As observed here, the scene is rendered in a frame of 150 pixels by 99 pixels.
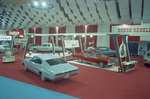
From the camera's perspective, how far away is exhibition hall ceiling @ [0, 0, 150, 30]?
565 inches

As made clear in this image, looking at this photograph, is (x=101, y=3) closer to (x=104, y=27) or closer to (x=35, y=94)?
(x=104, y=27)

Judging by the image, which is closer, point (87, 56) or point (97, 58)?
point (97, 58)

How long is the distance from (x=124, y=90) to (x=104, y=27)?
1682 cm

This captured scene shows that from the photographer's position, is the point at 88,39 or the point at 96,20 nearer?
the point at 96,20

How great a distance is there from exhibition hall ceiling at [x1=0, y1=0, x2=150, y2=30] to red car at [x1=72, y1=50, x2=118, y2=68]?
7.30 meters

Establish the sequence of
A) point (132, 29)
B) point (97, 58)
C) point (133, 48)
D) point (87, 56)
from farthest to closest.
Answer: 1. point (133, 48)
2. point (87, 56)
3. point (97, 58)
4. point (132, 29)

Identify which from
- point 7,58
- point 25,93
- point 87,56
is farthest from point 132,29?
point 7,58

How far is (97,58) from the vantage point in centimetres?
954

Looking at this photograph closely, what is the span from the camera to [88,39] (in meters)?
22.2

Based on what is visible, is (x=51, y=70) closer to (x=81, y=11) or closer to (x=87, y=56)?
(x=87, y=56)

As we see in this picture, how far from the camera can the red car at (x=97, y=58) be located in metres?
9.02

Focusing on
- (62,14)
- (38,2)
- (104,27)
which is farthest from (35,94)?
(104,27)

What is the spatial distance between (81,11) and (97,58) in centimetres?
1064

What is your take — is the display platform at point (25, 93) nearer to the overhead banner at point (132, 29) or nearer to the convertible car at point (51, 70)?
the convertible car at point (51, 70)
